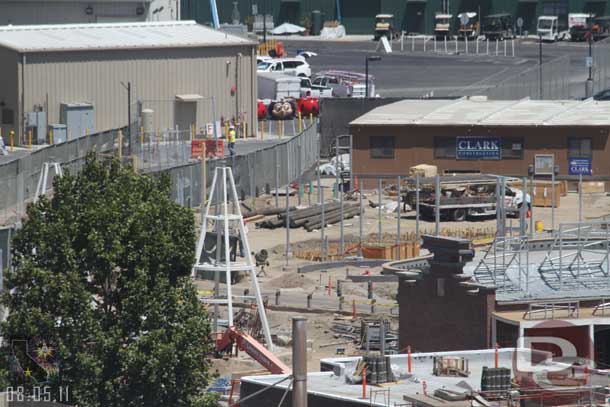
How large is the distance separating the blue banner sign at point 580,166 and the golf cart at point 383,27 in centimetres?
6233

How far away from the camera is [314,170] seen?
73.8 meters

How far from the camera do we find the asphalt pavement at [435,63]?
96.4 m

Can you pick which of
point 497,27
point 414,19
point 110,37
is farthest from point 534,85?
point 414,19

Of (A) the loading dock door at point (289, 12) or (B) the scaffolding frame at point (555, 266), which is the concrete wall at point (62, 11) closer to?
(B) the scaffolding frame at point (555, 266)

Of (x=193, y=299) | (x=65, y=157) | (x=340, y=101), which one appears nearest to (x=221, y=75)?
(x=340, y=101)

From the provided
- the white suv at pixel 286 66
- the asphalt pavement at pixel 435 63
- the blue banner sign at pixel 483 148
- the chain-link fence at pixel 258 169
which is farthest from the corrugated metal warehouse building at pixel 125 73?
the asphalt pavement at pixel 435 63

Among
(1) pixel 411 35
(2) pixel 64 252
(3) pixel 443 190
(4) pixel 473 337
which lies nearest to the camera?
(2) pixel 64 252

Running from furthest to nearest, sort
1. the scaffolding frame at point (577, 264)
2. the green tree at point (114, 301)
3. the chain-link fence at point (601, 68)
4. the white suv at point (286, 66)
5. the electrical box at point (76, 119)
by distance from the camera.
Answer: the white suv at point (286, 66), the chain-link fence at point (601, 68), the electrical box at point (76, 119), the scaffolding frame at point (577, 264), the green tree at point (114, 301)

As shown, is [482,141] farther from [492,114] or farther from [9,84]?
[9,84]

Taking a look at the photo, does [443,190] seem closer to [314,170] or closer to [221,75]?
[314,170]

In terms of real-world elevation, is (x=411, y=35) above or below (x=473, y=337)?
above

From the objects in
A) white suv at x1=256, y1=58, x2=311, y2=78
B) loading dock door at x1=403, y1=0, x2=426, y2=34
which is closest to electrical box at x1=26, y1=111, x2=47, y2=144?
white suv at x1=256, y1=58, x2=311, y2=78

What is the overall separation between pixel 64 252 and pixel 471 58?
83.2 m

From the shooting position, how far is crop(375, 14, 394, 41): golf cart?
130 meters
